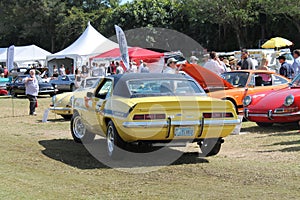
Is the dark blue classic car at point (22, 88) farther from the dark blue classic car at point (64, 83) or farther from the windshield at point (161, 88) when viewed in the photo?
the windshield at point (161, 88)

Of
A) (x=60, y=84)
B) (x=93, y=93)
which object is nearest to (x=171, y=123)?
(x=93, y=93)

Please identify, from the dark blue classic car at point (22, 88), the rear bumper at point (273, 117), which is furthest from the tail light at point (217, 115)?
the dark blue classic car at point (22, 88)

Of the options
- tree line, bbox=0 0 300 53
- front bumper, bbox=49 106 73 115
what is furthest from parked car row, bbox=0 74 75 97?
tree line, bbox=0 0 300 53

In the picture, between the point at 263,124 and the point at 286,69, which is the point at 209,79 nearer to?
the point at 263,124

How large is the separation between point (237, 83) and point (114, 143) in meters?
7.18

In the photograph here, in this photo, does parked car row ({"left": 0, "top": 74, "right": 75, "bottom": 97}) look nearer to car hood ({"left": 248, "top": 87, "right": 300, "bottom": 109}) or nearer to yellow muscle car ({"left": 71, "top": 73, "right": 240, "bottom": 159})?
car hood ({"left": 248, "top": 87, "right": 300, "bottom": 109})

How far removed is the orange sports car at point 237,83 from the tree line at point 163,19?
2733 centimetres

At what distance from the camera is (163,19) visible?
53.2 m

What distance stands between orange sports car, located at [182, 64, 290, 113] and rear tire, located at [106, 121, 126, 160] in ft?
18.5

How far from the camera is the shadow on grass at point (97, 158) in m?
9.16

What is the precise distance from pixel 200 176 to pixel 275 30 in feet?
145

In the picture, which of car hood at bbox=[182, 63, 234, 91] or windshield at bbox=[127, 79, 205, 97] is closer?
windshield at bbox=[127, 79, 205, 97]

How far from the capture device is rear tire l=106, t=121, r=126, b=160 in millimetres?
9203

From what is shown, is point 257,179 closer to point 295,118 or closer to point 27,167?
point 27,167
